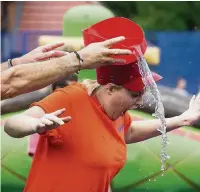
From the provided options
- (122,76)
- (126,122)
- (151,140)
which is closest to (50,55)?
(122,76)

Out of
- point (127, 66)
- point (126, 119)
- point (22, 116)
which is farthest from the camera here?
point (126, 119)

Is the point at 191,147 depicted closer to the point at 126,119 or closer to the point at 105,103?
the point at 126,119

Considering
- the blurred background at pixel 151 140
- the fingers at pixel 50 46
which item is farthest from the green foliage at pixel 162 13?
the fingers at pixel 50 46

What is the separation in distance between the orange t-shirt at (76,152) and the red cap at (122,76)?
105 millimetres

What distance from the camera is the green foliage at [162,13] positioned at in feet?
32.9

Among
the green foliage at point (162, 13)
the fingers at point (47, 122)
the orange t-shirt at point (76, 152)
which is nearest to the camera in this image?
the fingers at point (47, 122)

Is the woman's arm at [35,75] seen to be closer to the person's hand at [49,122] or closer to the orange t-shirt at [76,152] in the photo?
the person's hand at [49,122]

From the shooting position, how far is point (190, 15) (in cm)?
1001

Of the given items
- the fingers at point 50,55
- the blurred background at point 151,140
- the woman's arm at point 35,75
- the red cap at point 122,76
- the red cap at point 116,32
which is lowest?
the blurred background at point 151,140

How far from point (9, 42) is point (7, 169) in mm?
5610

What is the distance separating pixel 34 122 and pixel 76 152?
384 mm

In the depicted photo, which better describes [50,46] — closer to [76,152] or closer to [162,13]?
[76,152]

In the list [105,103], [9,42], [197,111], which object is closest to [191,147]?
[197,111]

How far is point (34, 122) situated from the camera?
2529mm
